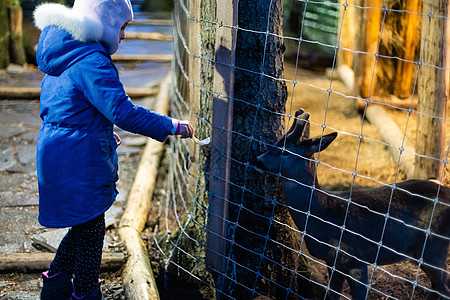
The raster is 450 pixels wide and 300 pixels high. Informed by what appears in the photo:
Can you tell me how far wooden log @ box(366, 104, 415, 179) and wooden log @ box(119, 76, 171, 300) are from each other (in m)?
2.33

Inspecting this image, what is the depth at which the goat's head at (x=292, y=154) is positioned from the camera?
117 inches

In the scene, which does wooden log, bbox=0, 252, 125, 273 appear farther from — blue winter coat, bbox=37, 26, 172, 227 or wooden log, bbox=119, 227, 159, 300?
blue winter coat, bbox=37, 26, 172, 227

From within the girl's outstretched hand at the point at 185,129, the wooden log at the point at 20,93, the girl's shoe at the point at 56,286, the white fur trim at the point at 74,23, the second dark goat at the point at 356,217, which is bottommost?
the girl's shoe at the point at 56,286

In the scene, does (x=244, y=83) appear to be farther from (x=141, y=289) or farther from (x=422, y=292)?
(x=422, y=292)

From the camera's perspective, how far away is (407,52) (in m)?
7.01

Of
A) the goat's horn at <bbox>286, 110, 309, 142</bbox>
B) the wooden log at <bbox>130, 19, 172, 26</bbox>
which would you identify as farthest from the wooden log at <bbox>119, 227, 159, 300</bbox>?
the wooden log at <bbox>130, 19, 172, 26</bbox>

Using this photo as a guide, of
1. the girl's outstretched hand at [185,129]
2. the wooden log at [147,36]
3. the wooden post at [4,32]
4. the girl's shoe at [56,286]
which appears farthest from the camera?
the wooden log at [147,36]

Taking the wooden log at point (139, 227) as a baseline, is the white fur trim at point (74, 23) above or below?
above

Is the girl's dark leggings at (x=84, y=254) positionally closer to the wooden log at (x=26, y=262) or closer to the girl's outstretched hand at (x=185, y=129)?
the wooden log at (x=26, y=262)

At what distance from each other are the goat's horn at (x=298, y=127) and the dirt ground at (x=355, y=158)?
0.20 m

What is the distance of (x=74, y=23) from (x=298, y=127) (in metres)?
1.24

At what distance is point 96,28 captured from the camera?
2600 millimetres

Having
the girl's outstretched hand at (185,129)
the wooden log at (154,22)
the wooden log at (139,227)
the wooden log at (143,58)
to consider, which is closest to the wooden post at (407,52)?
the wooden log at (139,227)

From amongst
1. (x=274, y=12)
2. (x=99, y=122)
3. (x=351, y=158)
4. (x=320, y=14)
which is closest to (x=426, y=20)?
(x=351, y=158)
